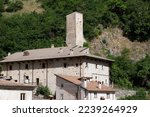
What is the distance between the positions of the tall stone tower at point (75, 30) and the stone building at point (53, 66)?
685 centimetres

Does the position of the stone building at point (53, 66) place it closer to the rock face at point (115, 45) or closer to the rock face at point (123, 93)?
the rock face at point (123, 93)

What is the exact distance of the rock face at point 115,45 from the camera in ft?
169

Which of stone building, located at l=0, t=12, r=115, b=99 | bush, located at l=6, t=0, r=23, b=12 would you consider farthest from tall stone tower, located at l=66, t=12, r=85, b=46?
bush, located at l=6, t=0, r=23, b=12

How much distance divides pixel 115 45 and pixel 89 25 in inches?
178

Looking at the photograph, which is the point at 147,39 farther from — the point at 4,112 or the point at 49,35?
the point at 4,112

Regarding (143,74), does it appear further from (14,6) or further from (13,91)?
(14,6)

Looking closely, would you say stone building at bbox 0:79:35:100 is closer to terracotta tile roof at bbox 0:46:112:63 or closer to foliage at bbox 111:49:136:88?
terracotta tile roof at bbox 0:46:112:63

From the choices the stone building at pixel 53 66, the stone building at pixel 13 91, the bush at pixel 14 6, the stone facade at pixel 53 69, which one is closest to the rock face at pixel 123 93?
the stone building at pixel 53 66

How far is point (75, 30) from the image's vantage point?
51.0 meters

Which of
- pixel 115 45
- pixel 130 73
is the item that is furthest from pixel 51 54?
pixel 115 45

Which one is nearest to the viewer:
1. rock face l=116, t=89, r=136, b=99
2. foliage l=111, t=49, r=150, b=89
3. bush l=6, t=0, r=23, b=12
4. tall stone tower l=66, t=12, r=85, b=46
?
rock face l=116, t=89, r=136, b=99

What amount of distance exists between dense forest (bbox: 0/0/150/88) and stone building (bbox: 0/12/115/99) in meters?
4.19

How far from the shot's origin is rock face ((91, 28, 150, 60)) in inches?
2034

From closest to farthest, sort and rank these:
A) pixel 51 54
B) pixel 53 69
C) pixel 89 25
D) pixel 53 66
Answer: pixel 53 69 → pixel 53 66 → pixel 51 54 → pixel 89 25
